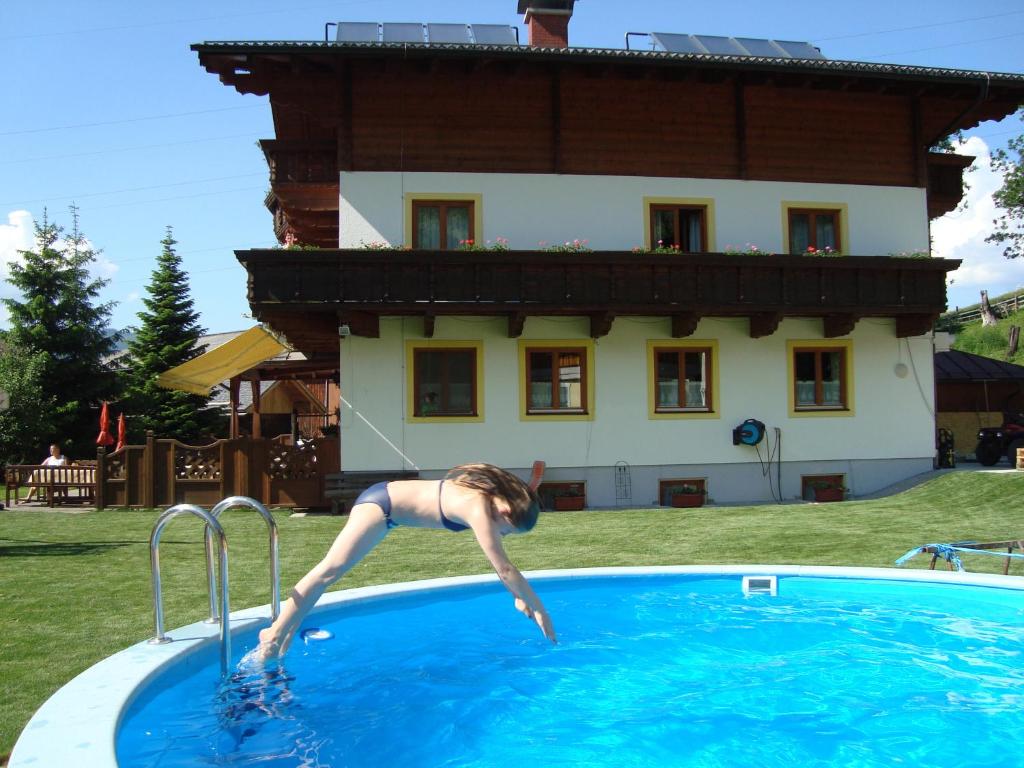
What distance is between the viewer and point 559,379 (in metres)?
20.7

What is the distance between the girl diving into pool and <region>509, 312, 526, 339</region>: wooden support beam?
42.4 ft

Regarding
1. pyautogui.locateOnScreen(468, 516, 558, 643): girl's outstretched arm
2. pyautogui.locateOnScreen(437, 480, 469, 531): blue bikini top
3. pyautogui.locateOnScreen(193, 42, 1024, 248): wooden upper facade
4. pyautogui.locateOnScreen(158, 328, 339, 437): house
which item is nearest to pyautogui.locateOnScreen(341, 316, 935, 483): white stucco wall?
pyautogui.locateOnScreen(158, 328, 339, 437): house

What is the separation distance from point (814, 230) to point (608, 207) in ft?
16.8

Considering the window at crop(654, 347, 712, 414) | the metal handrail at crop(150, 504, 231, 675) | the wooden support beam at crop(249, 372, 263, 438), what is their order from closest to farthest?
the metal handrail at crop(150, 504, 231, 675) < the window at crop(654, 347, 712, 414) < the wooden support beam at crop(249, 372, 263, 438)

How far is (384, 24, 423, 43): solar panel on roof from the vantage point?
64.6 feet

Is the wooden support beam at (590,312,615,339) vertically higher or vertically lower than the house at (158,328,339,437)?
higher

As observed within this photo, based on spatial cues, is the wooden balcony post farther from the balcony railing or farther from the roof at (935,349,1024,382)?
the roof at (935,349,1024,382)

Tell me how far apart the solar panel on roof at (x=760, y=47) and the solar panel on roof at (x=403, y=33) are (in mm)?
7660

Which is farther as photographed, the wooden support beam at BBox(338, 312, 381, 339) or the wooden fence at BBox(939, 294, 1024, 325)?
the wooden fence at BBox(939, 294, 1024, 325)

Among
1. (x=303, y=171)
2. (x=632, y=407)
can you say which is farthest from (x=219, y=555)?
(x=303, y=171)

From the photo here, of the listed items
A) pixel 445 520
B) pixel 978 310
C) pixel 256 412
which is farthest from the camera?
pixel 978 310

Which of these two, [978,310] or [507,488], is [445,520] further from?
[978,310]

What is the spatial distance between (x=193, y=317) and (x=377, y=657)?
118 ft

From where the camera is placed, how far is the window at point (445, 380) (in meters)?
19.9
